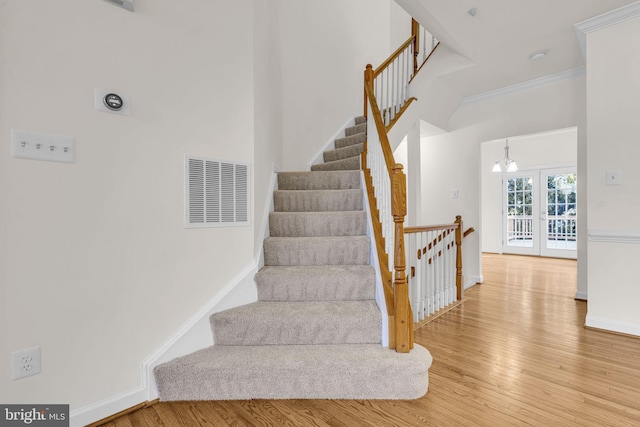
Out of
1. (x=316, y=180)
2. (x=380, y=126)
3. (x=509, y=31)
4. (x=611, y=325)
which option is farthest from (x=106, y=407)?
(x=509, y=31)

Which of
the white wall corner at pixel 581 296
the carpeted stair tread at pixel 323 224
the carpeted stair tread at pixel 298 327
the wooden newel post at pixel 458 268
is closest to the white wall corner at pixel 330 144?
the carpeted stair tread at pixel 323 224

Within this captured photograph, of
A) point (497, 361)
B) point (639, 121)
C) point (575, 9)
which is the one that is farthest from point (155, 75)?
point (639, 121)

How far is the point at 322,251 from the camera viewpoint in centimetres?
232

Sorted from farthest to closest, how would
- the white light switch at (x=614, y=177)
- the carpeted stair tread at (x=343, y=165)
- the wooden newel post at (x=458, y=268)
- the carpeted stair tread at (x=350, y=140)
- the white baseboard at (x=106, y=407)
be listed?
1. the carpeted stair tread at (x=350, y=140)
2. the wooden newel post at (x=458, y=268)
3. the carpeted stair tread at (x=343, y=165)
4. the white light switch at (x=614, y=177)
5. the white baseboard at (x=106, y=407)

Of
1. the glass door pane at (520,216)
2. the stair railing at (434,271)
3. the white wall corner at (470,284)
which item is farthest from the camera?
the glass door pane at (520,216)

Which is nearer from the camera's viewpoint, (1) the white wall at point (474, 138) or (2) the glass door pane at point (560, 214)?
(1) the white wall at point (474, 138)

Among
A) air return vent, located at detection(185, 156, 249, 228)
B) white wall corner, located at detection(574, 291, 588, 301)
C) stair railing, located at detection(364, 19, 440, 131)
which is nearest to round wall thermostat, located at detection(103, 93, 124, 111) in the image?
air return vent, located at detection(185, 156, 249, 228)

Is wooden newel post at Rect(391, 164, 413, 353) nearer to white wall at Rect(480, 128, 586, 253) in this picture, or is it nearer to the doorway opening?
white wall at Rect(480, 128, 586, 253)

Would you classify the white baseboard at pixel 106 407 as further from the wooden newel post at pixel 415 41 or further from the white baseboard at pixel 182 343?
the wooden newel post at pixel 415 41

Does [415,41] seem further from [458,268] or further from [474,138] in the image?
[458,268]

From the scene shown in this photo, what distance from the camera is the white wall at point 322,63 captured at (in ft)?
11.9

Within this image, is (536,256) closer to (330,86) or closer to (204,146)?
(330,86)

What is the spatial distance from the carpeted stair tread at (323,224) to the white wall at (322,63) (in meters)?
1.23

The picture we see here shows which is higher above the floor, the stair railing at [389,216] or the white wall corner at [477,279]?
the stair railing at [389,216]
